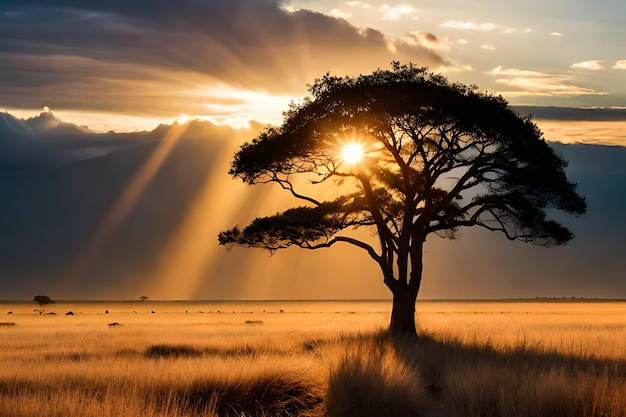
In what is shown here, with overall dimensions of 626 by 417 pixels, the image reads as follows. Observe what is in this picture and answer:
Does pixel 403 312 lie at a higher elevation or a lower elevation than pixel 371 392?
higher

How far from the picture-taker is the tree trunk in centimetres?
3191

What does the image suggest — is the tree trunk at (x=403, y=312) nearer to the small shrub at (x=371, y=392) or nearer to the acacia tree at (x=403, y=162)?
the acacia tree at (x=403, y=162)

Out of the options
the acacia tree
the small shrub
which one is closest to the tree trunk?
the acacia tree

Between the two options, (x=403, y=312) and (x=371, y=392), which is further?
(x=403, y=312)

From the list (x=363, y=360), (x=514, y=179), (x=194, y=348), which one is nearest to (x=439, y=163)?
(x=514, y=179)

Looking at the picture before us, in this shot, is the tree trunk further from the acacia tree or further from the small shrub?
the small shrub

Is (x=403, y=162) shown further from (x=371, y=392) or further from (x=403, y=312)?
(x=371, y=392)

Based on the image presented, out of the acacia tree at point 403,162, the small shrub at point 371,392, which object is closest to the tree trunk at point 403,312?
the acacia tree at point 403,162

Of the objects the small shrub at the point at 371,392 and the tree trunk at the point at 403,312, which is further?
the tree trunk at the point at 403,312

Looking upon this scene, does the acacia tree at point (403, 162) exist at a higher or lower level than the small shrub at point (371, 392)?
higher

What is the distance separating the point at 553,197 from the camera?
3278cm

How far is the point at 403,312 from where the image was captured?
106 feet

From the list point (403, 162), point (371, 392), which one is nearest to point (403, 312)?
point (403, 162)

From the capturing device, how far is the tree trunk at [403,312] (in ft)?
105
